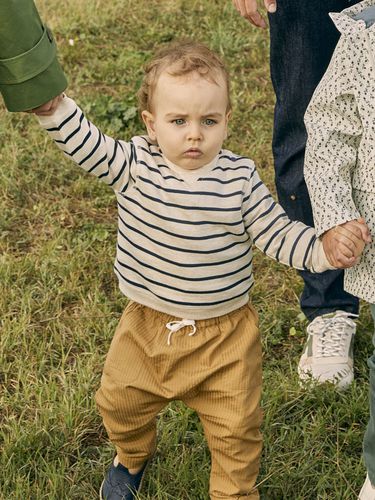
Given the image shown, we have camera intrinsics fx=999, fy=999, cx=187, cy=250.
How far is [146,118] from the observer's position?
2.49m

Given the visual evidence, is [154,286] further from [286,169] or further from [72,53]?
[72,53]

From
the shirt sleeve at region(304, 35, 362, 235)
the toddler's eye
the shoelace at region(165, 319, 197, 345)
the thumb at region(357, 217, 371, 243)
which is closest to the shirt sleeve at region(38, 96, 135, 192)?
the toddler's eye

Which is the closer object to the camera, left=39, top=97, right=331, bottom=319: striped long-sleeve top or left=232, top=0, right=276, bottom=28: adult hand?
left=39, top=97, right=331, bottom=319: striped long-sleeve top

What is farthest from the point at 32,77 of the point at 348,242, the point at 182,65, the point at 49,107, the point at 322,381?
the point at 322,381

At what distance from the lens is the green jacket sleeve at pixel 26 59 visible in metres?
2.09

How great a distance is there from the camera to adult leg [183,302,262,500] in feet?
8.21

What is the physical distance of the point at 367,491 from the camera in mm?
2684

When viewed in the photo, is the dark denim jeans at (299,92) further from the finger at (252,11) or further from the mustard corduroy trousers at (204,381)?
the mustard corduroy trousers at (204,381)

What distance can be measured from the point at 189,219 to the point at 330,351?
1.11 m

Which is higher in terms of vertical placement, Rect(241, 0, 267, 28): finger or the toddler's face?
Rect(241, 0, 267, 28): finger

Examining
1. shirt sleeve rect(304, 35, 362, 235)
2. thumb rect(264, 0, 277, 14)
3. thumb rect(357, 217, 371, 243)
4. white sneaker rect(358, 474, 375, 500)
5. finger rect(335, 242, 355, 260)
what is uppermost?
thumb rect(264, 0, 277, 14)

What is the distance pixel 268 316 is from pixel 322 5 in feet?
3.81

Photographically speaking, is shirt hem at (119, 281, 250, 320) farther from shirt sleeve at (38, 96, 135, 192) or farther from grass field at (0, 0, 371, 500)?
grass field at (0, 0, 371, 500)

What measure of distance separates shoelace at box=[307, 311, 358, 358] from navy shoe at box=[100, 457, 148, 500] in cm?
82
